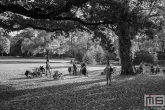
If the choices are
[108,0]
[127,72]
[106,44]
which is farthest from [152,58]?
[108,0]

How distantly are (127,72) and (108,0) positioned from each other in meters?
19.7

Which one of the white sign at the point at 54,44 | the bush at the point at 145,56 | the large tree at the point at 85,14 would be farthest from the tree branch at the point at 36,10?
the bush at the point at 145,56

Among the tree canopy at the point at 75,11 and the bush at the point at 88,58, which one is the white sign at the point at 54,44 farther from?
the tree canopy at the point at 75,11

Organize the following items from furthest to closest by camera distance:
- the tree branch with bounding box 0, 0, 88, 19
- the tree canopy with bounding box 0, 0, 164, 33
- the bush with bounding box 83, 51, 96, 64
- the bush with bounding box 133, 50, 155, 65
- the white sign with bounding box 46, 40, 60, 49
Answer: the bush with bounding box 133, 50, 155, 65
the white sign with bounding box 46, 40, 60, 49
the bush with bounding box 83, 51, 96, 64
the tree canopy with bounding box 0, 0, 164, 33
the tree branch with bounding box 0, 0, 88, 19

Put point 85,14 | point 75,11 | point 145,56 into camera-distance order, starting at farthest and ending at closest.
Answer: point 145,56
point 85,14
point 75,11

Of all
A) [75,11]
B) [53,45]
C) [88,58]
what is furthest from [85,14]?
[53,45]

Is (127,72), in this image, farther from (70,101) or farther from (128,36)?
(70,101)

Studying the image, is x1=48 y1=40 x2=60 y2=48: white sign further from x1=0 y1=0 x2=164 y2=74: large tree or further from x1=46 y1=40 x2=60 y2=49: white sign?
x1=0 y1=0 x2=164 y2=74: large tree

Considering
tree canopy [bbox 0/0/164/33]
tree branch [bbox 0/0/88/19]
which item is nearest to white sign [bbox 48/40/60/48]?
tree canopy [bbox 0/0/164/33]

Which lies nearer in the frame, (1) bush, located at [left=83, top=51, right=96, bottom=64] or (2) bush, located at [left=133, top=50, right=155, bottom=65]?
A: (1) bush, located at [left=83, top=51, right=96, bottom=64]

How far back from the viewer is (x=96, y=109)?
10.1 meters

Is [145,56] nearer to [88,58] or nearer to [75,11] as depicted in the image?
[88,58]

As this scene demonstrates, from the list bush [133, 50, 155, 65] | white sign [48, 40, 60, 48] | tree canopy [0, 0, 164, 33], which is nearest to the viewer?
tree canopy [0, 0, 164, 33]

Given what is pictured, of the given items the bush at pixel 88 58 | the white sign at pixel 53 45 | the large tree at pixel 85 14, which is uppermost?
the white sign at pixel 53 45
